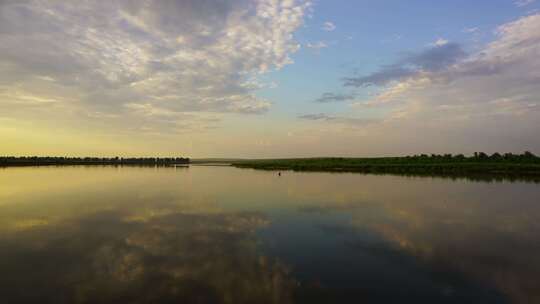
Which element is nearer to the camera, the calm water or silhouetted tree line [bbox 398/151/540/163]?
the calm water

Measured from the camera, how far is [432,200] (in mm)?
29438

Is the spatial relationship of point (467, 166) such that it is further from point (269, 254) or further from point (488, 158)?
point (269, 254)

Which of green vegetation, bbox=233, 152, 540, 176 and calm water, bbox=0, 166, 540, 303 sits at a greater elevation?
green vegetation, bbox=233, 152, 540, 176

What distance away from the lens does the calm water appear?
965cm

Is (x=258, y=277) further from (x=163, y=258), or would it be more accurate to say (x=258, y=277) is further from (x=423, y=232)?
(x=423, y=232)

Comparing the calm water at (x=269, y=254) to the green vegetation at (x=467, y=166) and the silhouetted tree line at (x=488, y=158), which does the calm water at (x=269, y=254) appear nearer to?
the green vegetation at (x=467, y=166)

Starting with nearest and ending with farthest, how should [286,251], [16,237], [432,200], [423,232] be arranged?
[286,251], [16,237], [423,232], [432,200]

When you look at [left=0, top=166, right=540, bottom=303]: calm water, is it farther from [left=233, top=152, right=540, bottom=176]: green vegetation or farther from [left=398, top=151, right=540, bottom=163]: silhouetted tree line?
[left=398, top=151, right=540, bottom=163]: silhouetted tree line

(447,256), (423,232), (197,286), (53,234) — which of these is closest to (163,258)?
(197,286)

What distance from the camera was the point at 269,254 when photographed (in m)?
13.4

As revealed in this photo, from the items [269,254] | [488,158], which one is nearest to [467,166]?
[488,158]

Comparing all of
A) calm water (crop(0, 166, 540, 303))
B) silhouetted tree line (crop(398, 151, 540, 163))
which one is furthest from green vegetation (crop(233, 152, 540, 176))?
calm water (crop(0, 166, 540, 303))

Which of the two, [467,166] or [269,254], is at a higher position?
[467,166]

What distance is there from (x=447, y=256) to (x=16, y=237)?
20.1 meters
